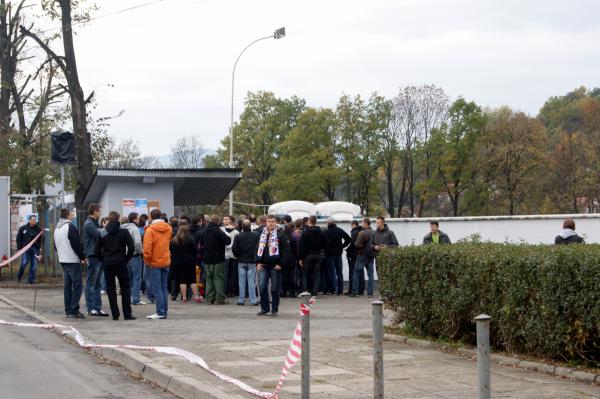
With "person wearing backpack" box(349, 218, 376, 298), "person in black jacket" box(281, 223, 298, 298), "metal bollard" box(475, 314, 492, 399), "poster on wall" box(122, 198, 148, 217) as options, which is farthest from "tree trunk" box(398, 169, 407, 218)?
"metal bollard" box(475, 314, 492, 399)

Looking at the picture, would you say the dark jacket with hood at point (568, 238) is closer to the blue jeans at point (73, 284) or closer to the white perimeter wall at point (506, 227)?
the white perimeter wall at point (506, 227)

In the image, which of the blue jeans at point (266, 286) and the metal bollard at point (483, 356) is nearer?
the metal bollard at point (483, 356)

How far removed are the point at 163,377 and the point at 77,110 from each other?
2082cm

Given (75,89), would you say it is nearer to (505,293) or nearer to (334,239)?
(334,239)

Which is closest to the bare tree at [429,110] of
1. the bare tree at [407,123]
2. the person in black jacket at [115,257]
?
the bare tree at [407,123]

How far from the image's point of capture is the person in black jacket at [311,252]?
2134 cm

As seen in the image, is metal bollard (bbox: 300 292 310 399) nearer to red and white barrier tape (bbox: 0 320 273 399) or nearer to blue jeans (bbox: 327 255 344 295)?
red and white barrier tape (bbox: 0 320 273 399)

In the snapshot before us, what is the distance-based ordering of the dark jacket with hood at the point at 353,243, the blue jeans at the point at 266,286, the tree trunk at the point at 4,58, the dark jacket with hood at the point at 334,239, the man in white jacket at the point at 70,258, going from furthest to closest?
the tree trunk at the point at 4,58, the dark jacket with hood at the point at 353,243, the dark jacket with hood at the point at 334,239, the blue jeans at the point at 266,286, the man in white jacket at the point at 70,258

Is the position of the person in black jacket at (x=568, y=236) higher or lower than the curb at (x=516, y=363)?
higher

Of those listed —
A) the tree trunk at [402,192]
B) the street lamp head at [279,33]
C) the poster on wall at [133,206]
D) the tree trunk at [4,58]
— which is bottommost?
the poster on wall at [133,206]

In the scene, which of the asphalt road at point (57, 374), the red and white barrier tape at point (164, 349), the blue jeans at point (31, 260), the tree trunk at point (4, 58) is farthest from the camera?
the tree trunk at point (4, 58)

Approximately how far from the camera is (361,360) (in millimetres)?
11016

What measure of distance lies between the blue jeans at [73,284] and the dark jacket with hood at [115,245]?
24.5 inches

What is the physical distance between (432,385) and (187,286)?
12.6 metres
